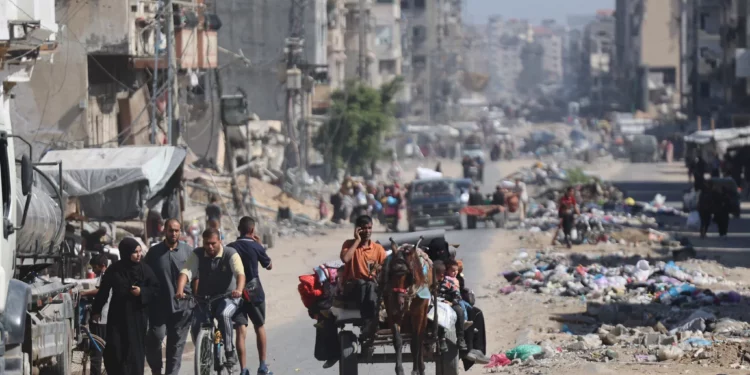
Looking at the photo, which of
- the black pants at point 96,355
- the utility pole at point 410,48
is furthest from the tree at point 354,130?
the utility pole at point 410,48

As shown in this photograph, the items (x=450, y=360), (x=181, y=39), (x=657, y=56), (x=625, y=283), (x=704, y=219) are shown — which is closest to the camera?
(x=450, y=360)

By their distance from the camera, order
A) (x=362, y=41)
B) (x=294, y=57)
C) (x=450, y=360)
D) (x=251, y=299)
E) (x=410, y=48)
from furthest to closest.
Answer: (x=410, y=48), (x=362, y=41), (x=294, y=57), (x=251, y=299), (x=450, y=360)

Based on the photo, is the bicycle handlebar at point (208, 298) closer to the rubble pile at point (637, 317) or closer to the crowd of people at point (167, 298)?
the crowd of people at point (167, 298)

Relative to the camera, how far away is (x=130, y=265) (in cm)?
1186

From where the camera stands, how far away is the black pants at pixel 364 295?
1153cm

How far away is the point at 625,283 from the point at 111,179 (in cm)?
817

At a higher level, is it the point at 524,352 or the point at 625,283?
the point at 524,352

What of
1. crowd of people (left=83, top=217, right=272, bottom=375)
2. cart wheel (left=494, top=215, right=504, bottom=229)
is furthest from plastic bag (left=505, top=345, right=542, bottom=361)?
cart wheel (left=494, top=215, right=504, bottom=229)

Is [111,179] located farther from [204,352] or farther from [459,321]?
[459,321]

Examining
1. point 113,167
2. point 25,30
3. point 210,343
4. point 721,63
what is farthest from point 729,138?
point 210,343

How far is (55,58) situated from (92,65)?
1.96 metres

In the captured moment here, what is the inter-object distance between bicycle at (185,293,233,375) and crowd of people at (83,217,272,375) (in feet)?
0.13

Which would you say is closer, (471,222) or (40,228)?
(40,228)

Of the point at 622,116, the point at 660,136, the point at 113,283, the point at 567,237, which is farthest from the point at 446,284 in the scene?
the point at 622,116
